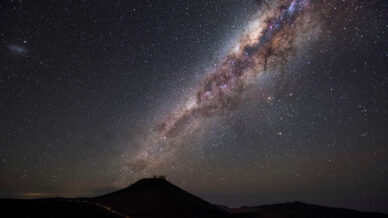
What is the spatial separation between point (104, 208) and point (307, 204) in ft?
274

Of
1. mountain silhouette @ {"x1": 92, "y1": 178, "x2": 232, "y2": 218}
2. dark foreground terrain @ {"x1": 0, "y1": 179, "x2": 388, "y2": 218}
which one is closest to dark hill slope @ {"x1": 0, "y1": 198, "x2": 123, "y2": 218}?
dark foreground terrain @ {"x1": 0, "y1": 179, "x2": 388, "y2": 218}

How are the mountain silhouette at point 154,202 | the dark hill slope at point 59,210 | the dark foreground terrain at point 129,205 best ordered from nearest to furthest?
the dark hill slope at point 59,210, the dark foreground terrain at point 129,205, the mountain silhouette at point 154,202

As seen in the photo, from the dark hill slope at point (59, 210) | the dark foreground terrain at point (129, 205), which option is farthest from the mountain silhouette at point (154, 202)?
the dark hill slope at point (59, 210)

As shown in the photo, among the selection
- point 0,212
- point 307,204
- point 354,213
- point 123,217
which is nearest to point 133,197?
point 123,217

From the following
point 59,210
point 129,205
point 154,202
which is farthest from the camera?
point 154,202

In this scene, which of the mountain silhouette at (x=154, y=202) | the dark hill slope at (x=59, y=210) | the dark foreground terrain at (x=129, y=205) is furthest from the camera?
the mountain silhouette at (x=154, y=202)

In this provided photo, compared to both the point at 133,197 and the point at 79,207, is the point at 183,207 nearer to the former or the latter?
the point at 133,197

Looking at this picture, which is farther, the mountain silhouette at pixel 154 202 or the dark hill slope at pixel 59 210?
the mountain silhouette at pixel 154 202

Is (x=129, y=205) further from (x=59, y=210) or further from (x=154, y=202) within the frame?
(x=59, y=210)

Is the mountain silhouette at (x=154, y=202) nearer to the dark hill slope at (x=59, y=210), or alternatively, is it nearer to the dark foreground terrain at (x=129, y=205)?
the dark foreground terrain at (x=129, y=205)

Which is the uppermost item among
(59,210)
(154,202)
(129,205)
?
(154,202)

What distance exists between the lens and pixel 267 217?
57.5 meters

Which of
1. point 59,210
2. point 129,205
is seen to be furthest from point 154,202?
point 59,210

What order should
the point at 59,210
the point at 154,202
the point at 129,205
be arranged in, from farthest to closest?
1. the point at 154,202
2. the point at 129,205
3. the point at 59,210
